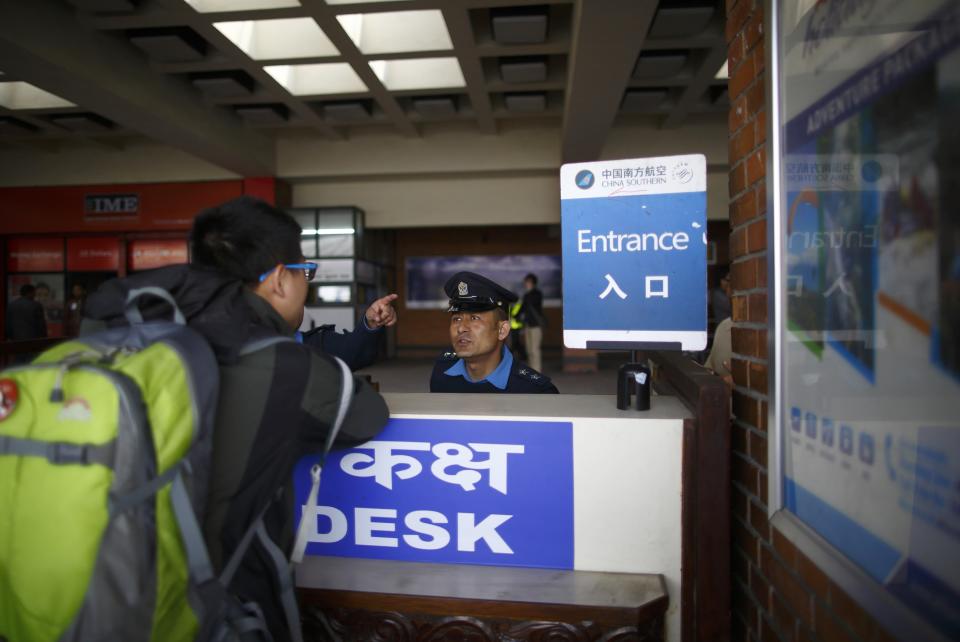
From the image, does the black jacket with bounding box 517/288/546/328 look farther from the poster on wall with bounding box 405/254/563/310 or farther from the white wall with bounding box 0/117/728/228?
the poster on wall with bounding box 405/254/563/310

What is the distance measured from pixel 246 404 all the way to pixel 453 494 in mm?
584

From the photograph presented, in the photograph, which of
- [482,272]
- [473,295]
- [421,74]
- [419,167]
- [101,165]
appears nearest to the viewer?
[473,295]

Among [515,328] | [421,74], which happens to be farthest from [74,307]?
[515,328]

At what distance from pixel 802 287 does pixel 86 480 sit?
1262 mm

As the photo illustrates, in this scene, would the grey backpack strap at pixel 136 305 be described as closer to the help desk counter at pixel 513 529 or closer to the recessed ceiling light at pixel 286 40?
the help desk counter at pixel 513 529

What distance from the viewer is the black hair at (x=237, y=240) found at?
119cm

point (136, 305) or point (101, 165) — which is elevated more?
point (101, 165)

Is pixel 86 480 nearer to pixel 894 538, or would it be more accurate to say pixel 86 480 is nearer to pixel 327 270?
pixel 894 538

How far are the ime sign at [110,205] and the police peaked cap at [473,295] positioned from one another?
8437 mm

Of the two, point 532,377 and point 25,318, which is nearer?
point 532,377

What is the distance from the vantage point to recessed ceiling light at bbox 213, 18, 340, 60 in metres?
5.52

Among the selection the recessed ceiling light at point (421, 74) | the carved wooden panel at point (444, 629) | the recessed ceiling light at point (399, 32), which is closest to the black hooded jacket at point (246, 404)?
the carved wooden panel at point (444, 629)

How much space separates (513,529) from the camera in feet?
4.56

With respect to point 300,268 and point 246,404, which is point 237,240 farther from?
point 246,404
